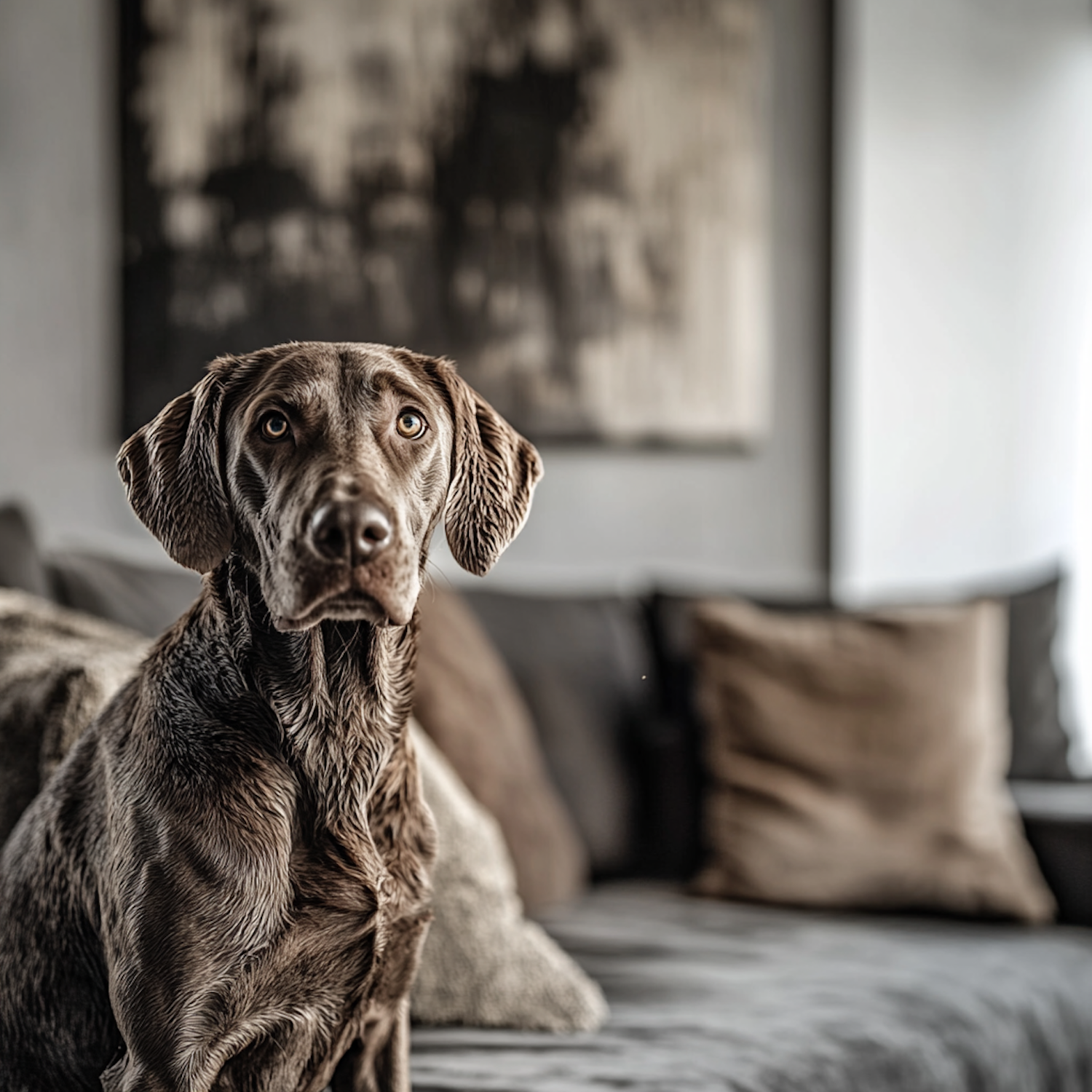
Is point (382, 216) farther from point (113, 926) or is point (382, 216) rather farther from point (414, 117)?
point (113, 926)

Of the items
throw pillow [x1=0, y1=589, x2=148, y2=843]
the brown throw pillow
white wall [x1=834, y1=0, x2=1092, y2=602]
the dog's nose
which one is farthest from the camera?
white wall [x1=834, y1=0, x2=1092, y2=602]

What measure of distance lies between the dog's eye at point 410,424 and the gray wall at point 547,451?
1719mm

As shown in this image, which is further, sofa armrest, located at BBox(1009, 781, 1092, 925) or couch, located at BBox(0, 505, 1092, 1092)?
sofa armrest, located at BBox(1009, 781, 1092, 925)

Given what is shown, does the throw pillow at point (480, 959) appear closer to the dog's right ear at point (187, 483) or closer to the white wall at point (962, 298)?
the dog's right ear at point (187, 483)

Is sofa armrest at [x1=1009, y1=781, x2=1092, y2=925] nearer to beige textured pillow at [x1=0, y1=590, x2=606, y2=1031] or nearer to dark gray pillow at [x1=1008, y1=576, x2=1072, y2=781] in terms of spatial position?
dark gray pillow at [x1=1008, y1=576, x2=1072, y2=781]

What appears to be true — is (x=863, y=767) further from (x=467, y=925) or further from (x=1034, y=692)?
(x=467, y=925)

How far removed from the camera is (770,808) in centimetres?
194

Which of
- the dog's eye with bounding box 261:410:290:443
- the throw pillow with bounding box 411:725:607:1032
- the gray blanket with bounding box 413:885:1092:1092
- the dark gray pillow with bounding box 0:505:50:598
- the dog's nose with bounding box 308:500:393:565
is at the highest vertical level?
the dog's eye with bounding box 261:410:290:443

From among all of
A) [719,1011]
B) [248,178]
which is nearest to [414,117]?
[248,178]

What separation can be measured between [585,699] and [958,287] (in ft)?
6.17

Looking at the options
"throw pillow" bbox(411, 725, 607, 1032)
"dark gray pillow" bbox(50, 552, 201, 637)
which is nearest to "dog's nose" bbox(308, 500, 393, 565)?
"throw pillow" bbox(411, 725, 607, 1032)

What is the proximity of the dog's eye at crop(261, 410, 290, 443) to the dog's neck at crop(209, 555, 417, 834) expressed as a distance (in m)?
0.07

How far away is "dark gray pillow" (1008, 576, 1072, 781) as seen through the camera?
222cm

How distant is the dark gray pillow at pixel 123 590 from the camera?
4.76ft
